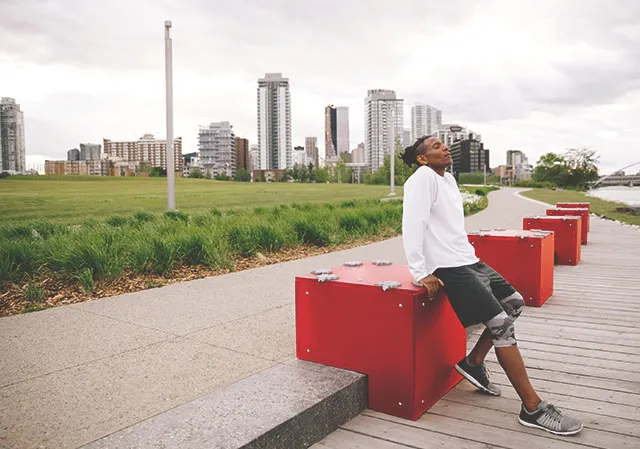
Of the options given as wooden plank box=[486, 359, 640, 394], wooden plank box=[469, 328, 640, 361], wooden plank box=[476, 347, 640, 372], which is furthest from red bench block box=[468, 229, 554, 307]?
wooden plank box=[486, 359, 640, 394]

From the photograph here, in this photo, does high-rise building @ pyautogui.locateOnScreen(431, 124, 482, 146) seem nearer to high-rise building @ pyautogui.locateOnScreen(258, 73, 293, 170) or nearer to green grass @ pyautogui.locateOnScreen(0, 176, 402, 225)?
high-rise building @ pyautogui.locateOnScreen(258, 73, 293, 170)

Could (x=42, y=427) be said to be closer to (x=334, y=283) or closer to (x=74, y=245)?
(x=334, y=283)

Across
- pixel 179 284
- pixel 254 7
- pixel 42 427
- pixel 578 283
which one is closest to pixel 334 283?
pixel 42 427

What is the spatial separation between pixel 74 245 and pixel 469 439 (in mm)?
6468

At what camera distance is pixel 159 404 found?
10.9 feet

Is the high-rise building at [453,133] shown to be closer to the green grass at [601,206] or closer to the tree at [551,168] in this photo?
the tree at [551,168]

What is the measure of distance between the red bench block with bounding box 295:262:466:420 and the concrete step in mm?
136

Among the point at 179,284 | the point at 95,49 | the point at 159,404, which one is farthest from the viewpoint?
the point at 95,49

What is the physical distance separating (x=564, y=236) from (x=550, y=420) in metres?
6.60

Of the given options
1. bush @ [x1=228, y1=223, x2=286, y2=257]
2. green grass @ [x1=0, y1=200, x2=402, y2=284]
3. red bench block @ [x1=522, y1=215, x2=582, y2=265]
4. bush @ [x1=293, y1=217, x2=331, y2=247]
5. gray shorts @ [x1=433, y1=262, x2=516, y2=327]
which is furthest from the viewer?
bush @ [x1=293, y1=217, x2=331, y2=247]

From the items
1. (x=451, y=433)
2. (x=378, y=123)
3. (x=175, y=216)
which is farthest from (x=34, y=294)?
(x=378, y=123)

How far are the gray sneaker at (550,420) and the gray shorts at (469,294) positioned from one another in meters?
0.57

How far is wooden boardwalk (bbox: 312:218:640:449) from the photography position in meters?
2.94

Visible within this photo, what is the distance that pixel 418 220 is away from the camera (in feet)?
10.7
